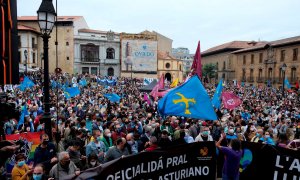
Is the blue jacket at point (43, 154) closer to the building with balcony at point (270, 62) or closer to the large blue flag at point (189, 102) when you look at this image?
the large blue flag at point (189, 102)

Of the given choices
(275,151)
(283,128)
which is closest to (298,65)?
(283,128)

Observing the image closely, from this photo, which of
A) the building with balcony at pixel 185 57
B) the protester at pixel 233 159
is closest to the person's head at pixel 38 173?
the protester at pixel 233 159

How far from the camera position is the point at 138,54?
5291 cm

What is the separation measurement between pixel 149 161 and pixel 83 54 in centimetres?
5157

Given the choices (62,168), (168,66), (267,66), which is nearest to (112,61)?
(168,66)

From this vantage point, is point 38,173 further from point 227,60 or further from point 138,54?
point 227,60

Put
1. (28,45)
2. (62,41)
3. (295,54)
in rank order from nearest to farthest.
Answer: (295,54)
(28,45)
(62,41)

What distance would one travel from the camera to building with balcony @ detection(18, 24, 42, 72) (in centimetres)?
4688

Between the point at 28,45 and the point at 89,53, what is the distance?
440 inches

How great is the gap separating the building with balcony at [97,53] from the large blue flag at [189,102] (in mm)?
47484

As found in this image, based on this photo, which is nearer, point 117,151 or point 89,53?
point 117,151

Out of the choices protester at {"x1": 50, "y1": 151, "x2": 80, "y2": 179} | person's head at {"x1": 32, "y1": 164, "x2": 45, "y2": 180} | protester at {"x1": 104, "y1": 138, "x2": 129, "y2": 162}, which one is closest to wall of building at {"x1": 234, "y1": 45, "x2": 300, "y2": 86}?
protester at {"x1": 104, "y1": 138, "x2": 129, "y2": 162}

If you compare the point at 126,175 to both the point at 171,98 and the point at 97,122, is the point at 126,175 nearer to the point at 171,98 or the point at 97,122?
the point at 171,98

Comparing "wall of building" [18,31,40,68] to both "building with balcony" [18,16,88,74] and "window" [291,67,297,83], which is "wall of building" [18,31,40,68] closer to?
"building with balcony" [18,16,88,74]
